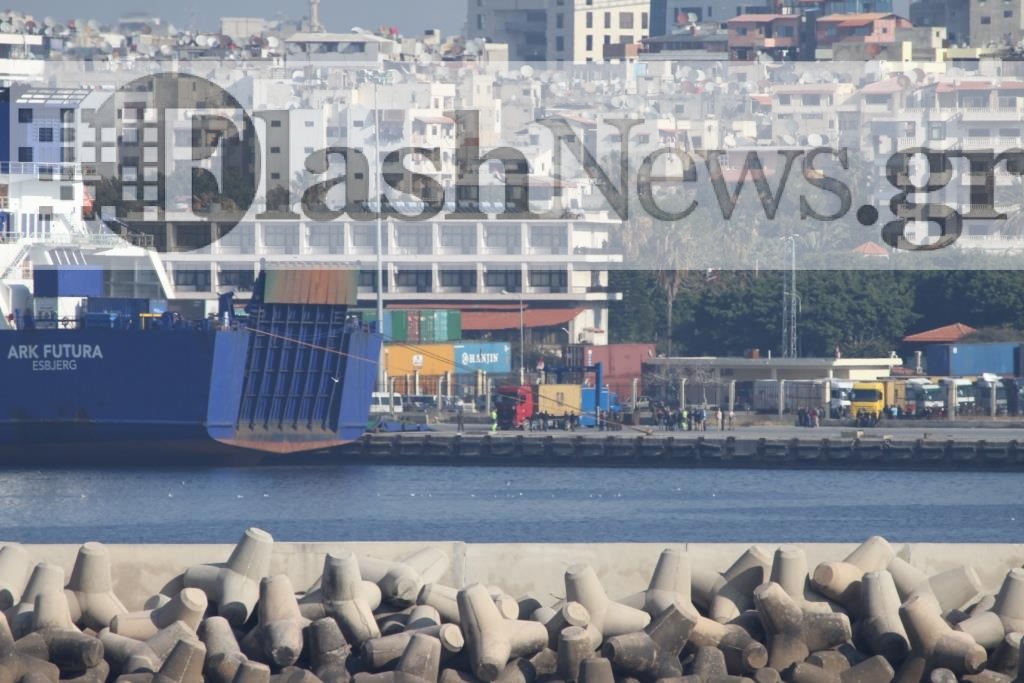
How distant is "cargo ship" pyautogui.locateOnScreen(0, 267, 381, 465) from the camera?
32.8 m

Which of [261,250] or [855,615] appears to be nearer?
[855,615]

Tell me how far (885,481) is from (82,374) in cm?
1195

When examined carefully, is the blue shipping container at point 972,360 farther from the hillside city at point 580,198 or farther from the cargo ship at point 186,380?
the cargo ship at point 186,380

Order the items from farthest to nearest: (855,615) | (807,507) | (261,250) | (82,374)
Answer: (261,250) → (82,374) → (807,507) → (855,615)

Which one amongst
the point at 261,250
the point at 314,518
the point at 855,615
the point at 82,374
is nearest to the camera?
the point at 855,615

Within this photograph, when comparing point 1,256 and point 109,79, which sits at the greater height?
point 109,79

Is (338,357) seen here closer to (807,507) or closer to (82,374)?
(82,374)

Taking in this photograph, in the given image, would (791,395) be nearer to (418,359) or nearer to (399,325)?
(418,359)

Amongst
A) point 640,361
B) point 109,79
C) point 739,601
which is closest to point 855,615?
point 739,601

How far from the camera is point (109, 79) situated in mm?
102312

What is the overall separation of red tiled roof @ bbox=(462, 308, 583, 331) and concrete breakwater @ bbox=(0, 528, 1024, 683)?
48.4 m

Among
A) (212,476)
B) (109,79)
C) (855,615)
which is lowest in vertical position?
(212,476)

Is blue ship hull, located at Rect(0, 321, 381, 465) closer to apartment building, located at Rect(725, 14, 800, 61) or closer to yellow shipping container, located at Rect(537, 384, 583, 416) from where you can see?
yellow shipping container, located at Rect(537, 384, 583, 416)

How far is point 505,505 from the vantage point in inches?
1017
